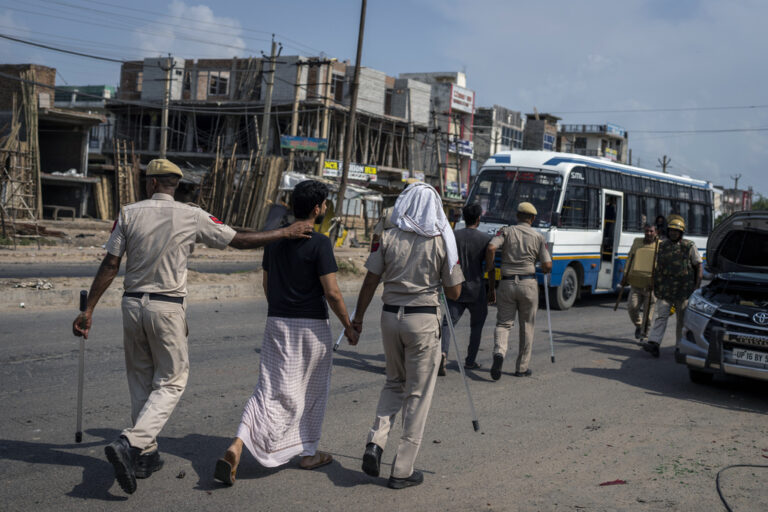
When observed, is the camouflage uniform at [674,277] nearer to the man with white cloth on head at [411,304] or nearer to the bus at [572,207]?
the bus at [572,207]

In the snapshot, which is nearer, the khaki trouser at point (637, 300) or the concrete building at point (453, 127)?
the khaki trouser at point (637, 300)

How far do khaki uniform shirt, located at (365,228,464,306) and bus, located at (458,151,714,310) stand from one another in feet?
31.3

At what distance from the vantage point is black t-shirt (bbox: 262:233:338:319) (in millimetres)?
4559

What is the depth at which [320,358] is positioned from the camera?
15.3ft

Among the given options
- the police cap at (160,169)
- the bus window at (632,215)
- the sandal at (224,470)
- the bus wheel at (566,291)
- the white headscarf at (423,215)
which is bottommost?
the sandal at (224,470)

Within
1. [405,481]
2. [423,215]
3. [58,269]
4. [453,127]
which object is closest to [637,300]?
[423,215]

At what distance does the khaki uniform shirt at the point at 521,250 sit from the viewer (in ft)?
26.9

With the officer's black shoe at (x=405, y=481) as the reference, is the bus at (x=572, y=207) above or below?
above

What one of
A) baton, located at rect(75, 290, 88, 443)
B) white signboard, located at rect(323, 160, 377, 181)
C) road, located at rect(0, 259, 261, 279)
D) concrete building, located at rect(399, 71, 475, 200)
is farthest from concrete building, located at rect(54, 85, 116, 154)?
baton, located at rect(75, 290, 88, 443)

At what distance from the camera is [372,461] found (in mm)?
4609

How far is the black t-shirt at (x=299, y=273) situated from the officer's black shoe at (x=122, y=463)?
3.88ft

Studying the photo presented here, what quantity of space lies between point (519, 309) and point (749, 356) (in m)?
2.41

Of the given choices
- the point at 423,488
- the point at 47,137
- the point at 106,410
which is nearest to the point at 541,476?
the point at 423,488

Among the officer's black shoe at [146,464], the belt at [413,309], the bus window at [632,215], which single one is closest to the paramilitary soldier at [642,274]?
the bus window at [632,215]
